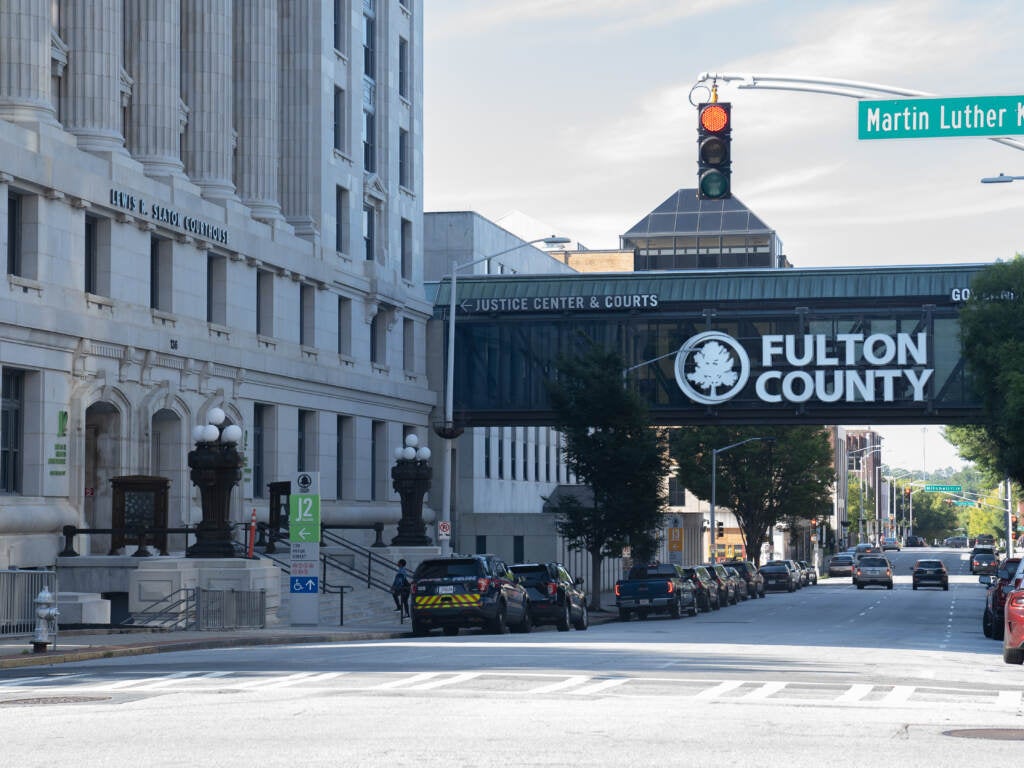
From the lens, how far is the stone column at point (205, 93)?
50188 mm

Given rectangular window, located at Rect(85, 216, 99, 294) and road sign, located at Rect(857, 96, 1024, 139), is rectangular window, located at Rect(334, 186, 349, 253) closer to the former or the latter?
rectangular window, located at Rect(85, 216, 99, 294)

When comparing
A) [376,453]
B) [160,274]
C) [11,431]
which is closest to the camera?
[11,431]

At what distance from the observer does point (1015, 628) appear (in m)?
25.1

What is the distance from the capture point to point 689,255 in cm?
16600

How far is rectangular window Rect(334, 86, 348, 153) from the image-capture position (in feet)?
197

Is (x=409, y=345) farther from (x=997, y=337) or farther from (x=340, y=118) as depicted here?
(x=997, y=337)

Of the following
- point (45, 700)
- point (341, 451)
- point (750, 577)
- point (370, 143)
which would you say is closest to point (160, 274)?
point (341, 451)

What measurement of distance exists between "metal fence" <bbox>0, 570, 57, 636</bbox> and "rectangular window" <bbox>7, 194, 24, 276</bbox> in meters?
12.5

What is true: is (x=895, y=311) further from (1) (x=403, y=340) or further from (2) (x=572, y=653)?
(2) (x=572, y=653)

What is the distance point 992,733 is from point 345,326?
46.8 m

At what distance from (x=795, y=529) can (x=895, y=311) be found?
152 feet

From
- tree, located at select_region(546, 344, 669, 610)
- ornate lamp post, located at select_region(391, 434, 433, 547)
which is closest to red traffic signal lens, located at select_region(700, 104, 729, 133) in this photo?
ornate lamp post, located at select_region(391, 434, 433, 547)

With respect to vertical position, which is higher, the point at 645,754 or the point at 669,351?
the point at 669,351

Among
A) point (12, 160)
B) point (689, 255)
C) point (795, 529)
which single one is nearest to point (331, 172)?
point (12, 160)
